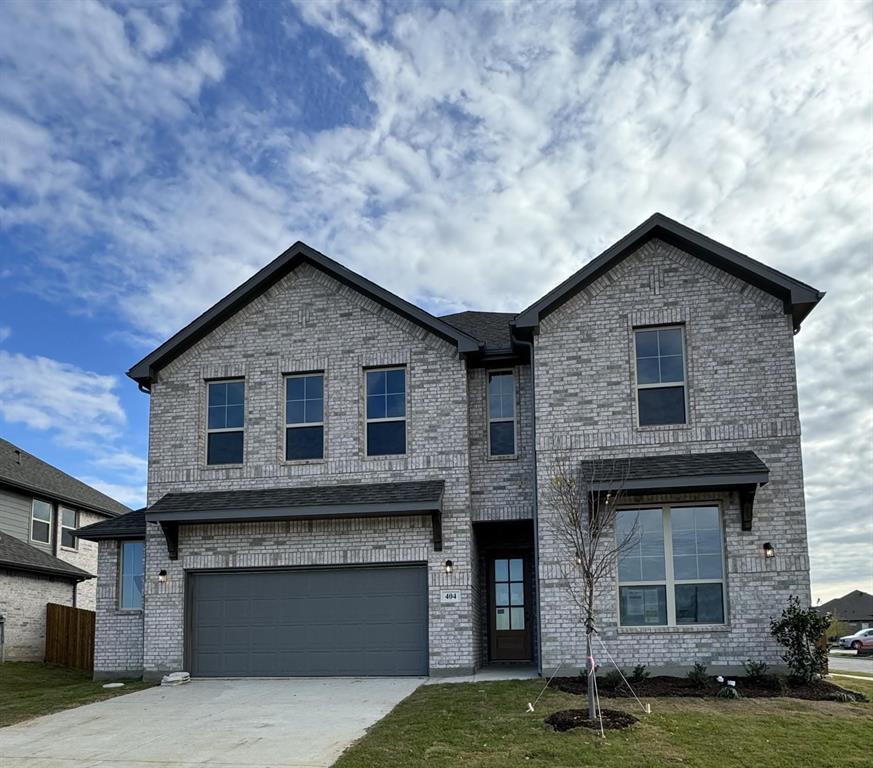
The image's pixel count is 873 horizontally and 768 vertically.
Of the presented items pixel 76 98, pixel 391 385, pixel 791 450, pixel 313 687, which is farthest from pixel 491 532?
pixel 76 98

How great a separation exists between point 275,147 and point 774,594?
466 inches

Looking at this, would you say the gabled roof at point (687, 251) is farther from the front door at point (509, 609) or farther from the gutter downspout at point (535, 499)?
the front door at point (509, 609)

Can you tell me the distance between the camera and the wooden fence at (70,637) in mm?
22547

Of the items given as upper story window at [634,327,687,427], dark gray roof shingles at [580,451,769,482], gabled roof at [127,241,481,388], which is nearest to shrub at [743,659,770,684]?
dark gray roof shingles at [580,451,769,482]

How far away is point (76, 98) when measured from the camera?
17547mm

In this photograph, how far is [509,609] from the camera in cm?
1888

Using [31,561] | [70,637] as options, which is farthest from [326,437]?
[31,561]

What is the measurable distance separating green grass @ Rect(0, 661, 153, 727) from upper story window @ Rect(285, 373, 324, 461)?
501cm

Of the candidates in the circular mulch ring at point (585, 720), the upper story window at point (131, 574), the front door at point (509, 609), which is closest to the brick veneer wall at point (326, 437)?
the upper story window at point (131, 574)

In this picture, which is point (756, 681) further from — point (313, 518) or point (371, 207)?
point (371, 207)

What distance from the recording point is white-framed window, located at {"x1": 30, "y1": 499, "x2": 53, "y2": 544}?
27.2 m

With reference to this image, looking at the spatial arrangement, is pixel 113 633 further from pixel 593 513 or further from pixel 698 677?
pixel 698 677

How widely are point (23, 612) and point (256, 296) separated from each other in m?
11.5

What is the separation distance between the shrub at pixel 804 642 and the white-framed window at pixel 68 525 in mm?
21285
